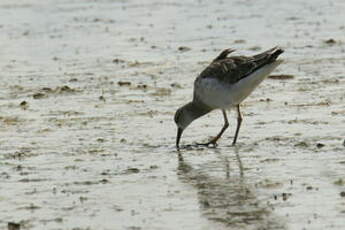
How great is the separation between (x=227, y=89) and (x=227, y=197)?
321 centimetres

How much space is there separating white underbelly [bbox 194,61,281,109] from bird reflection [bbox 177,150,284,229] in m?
1.21

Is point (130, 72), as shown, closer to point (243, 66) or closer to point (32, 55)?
point (32, 55)

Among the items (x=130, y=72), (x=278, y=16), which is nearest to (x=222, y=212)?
(x=130, y=72)

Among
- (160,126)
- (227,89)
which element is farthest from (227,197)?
(160,126)

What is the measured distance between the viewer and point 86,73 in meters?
17.7

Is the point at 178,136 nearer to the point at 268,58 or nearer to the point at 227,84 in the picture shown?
the point at 227,84

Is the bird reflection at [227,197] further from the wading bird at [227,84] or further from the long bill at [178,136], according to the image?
the wading bird at [227,84]

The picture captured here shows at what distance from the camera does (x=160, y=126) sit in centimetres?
1389

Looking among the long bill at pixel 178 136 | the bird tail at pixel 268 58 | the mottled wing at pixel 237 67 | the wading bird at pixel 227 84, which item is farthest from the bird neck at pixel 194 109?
the bird tail at pixel 268 58

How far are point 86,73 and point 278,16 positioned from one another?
6.84 metres

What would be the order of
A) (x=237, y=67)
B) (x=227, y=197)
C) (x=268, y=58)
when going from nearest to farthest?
(x=227, y=197)
(x=268, y=58)
(x=237, y=67)

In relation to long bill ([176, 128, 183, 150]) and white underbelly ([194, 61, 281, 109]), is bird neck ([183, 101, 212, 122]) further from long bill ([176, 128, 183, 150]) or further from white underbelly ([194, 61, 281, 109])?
long bill ([176, 128, 183, 150])

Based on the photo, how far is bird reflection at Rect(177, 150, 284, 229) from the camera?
30.0ft

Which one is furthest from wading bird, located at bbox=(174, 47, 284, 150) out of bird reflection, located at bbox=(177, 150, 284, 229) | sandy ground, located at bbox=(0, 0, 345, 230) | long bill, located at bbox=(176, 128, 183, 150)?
bird reflection, located at bbox=(177, 150, 284, 229)
